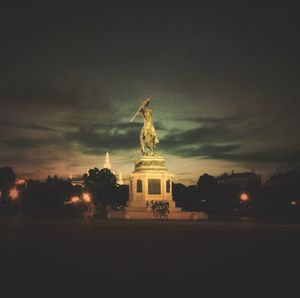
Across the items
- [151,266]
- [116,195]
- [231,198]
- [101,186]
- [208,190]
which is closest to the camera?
[151,266]

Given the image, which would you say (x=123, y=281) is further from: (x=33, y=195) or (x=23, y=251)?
(x=33, y=195)

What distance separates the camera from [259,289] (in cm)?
842

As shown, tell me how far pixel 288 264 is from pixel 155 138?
3871cm

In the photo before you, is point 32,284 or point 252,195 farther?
point 252,195

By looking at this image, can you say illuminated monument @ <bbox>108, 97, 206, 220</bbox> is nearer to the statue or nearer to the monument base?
the monument base

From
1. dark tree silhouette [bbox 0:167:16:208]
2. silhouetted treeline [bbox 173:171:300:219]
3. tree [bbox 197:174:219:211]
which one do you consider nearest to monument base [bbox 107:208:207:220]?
silhouetted treeline [bbox 173:171:300:219]

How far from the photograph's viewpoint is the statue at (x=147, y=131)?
4941 centimetres

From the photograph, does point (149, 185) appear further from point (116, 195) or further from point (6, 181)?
point (6, 181)

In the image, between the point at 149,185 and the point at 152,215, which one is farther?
the point at 149,185

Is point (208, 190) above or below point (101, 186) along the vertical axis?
below

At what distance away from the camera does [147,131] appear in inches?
1957

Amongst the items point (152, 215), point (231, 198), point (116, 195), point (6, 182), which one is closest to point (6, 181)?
point (6, 182)

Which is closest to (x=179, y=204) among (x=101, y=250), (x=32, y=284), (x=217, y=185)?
(x=217, y=185)

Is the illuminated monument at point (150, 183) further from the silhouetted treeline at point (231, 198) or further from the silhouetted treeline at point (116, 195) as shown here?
the silhouetted treeline at point (116, 195)
